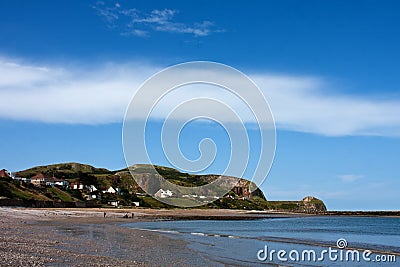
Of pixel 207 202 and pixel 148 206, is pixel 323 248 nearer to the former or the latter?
pixel 148 206

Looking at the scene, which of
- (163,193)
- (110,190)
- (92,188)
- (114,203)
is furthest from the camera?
(163,193)

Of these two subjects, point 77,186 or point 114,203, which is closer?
point 114,203

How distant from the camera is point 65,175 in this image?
17038cm

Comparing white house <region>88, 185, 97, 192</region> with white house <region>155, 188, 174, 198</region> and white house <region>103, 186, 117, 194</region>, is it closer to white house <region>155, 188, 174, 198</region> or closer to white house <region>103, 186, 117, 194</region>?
white house <region>103, 186, 117, 194</region>

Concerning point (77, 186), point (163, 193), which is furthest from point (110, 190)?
point (163, 193)

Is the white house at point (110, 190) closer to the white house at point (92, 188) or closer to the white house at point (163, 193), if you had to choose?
the white house at point (92, 188)

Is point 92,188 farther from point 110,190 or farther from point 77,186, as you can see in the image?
point 110,190

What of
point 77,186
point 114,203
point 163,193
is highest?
point 77,186

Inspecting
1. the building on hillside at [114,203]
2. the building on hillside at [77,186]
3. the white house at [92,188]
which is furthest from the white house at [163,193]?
the building on hillside at [114,203]

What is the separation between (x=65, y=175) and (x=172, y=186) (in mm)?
40727

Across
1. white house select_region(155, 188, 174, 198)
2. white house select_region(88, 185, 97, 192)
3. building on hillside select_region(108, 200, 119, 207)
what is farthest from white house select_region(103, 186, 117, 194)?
white house select_region(155, 188, 174, 198)

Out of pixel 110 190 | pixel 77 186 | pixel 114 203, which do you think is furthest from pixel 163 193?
pixel 114 203

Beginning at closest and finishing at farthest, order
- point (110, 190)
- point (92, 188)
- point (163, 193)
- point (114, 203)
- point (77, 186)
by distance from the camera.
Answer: point (114, 203), point (77, 186), point (92, 188), point (110, 190), point (163, 193)

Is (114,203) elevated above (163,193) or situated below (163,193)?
below
